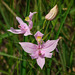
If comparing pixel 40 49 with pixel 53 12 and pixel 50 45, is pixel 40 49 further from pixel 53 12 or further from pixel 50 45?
pixel 53 12

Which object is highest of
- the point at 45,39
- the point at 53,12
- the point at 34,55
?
the point at 53,12

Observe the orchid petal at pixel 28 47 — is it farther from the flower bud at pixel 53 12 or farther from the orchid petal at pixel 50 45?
the flower bud at pixel 53 12

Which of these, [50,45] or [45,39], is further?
[45,39]

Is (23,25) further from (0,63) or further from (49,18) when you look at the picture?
(0,63)

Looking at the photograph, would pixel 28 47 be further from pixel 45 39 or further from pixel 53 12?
pixel 45 39

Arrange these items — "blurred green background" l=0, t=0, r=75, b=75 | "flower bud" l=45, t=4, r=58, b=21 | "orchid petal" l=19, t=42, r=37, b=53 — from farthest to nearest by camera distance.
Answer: "blurred green background" l=0, t=0, r=75, b=75 < "flower bud" l=45, t=4, r=58, b=21 < "orchid petal" l=19, t=42, r=37, b=53

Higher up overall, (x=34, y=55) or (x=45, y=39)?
(x=45, y=39)

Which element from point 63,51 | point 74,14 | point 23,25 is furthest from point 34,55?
point 74,14

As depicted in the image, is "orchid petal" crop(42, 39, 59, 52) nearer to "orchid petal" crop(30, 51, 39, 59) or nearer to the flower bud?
"orchid petal" crop(30, 51, 39, 59)

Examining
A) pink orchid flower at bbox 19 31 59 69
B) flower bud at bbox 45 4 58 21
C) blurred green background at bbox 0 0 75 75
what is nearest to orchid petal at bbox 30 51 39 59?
pink orchid flower at bbox 19 31 59 69

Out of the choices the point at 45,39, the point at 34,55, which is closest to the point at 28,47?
the point at 34,55

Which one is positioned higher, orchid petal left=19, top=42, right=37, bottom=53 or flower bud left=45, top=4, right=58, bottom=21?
flower bud left=45, top=4, right=58, bottom=21
